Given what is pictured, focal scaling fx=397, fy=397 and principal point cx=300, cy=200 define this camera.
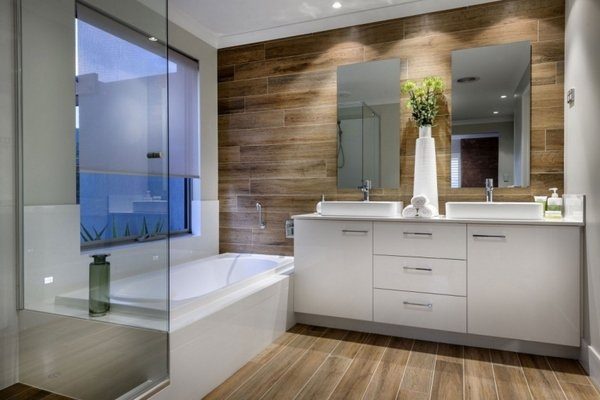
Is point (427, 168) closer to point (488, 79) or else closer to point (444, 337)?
point (488, 79)

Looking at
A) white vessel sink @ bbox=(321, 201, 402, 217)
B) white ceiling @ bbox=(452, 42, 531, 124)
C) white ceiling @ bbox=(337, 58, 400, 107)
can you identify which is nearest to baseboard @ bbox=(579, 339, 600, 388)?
white vessel sink @ bbox=(321, 201, 402, 217)

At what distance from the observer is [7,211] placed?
1771 millimetres

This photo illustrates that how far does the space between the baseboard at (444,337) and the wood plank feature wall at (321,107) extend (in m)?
0.81

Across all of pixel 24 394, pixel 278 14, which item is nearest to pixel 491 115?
pixel 278 14

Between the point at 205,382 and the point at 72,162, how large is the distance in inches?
49.9

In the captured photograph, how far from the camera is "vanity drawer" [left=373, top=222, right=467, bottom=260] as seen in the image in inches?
97.7

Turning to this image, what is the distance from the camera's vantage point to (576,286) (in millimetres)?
2238

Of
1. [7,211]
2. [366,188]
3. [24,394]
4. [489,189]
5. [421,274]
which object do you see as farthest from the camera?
[366,188]

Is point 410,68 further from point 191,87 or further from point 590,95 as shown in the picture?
point 191,87

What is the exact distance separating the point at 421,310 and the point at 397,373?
0.53m

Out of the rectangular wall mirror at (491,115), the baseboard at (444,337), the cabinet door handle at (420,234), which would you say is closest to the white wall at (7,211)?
the baseboard at (444,337)

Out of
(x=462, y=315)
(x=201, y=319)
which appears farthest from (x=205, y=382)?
(x=462, y=315)

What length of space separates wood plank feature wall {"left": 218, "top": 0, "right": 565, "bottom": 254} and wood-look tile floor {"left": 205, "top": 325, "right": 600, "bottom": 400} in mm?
1100

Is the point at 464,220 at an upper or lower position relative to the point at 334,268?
upper
